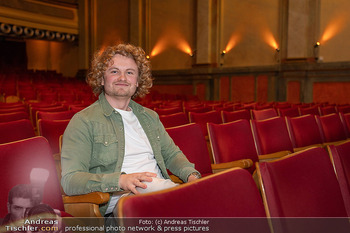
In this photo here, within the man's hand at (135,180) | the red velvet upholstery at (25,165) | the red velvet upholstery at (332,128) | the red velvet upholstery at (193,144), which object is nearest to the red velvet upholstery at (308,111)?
the red velvet upholstery at (332,128)

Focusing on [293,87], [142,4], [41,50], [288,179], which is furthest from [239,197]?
[41,50]

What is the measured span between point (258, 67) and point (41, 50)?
892cm

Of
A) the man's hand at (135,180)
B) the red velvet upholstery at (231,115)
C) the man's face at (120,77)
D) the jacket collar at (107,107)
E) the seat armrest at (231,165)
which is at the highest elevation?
the man's face at (120,77)

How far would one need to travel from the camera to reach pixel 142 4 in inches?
398

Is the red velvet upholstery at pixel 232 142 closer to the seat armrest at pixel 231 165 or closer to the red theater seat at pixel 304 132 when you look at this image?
the seat armrest at pixel 231 165

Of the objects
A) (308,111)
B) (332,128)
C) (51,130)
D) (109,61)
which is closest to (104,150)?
(109,61)

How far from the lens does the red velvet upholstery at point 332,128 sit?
101 inches

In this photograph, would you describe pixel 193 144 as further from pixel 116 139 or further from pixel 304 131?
pixel 304 131

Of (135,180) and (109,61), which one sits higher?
(109,61)

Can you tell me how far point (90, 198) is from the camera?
43.6 inches

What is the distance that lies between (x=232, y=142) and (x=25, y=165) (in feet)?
4.11

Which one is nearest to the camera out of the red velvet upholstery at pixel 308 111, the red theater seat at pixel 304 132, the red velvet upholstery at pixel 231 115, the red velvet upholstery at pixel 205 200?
the red velvet upholstery at pixel 205 200

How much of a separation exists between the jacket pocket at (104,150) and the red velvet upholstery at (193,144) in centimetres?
49

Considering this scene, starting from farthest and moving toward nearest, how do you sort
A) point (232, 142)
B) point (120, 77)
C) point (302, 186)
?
point (232, 142)
point (120, 77)
point (302, 186)
